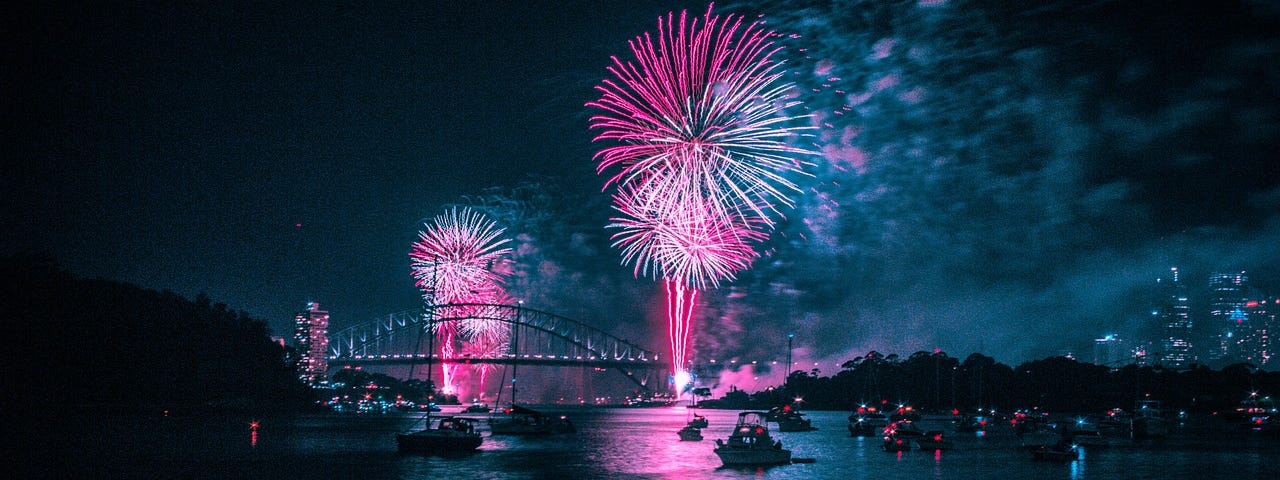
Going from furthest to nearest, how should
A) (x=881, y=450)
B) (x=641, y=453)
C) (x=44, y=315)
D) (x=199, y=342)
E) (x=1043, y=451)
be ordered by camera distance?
(x=199, y=342)
(x=44, y=315)
(x=881, y=450)
(x=641, y=453)
(x=1043, y=451)

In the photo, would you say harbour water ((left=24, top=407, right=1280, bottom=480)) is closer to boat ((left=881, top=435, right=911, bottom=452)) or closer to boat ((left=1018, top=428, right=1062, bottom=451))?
boat ((left=881, top=435, right=911, bottom=452))

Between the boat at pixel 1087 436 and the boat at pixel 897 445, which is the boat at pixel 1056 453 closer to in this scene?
the boat at pixel 897 445

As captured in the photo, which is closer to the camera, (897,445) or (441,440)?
(441,440)

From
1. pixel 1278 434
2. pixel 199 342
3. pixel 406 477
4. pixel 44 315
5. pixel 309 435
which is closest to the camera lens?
pixel 406 477

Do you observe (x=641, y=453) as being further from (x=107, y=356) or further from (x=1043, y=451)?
(x=107, y=356)

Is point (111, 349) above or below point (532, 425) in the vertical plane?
above

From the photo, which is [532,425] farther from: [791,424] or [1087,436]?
[1087,436]

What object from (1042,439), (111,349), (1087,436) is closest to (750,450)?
Answer: (1042,439)

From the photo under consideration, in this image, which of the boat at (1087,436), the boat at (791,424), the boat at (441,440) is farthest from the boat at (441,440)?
the boat at (791,424)

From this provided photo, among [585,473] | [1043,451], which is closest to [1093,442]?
[1043,451]
